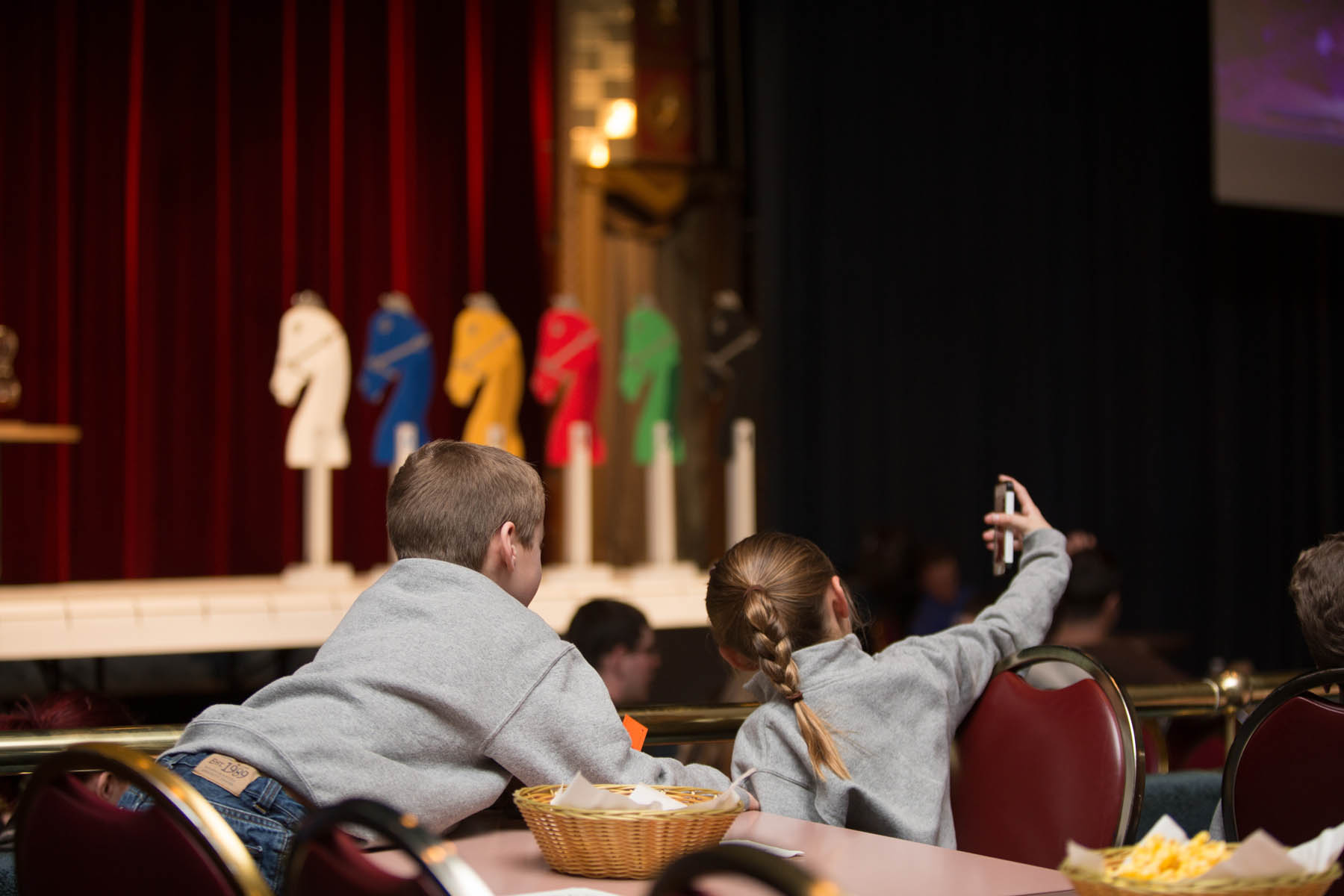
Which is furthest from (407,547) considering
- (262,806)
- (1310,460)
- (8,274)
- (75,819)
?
(1310,460)

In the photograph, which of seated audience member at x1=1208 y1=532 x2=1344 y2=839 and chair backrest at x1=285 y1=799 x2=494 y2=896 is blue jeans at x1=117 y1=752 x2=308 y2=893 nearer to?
chair backrest at x1=285 y1=799 x2=494 y2=896

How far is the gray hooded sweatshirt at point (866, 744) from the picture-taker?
150 cm

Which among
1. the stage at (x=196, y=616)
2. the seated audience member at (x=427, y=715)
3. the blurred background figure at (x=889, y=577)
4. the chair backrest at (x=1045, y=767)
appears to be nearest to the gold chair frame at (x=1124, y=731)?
the chair backrest at (x=1045, y=767)

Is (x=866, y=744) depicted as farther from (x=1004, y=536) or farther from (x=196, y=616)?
(x=196, y=616)

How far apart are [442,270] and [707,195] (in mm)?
1277

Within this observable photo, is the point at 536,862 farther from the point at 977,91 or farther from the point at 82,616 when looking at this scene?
the point at 977,91

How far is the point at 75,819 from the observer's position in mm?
1024

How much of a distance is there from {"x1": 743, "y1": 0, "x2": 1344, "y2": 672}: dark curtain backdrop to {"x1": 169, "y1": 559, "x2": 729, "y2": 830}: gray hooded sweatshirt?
4170 mm

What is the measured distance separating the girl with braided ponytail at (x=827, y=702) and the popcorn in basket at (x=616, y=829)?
0.29 metres

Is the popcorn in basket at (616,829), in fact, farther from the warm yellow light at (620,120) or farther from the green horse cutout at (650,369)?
the warm yellow light at (620,120)

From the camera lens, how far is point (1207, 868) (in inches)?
35.7

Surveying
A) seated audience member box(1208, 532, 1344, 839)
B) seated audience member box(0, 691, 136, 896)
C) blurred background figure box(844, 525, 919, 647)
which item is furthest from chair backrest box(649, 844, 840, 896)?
blurred background figure box(844, 525, 919, 647)

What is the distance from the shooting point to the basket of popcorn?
851 millimetres

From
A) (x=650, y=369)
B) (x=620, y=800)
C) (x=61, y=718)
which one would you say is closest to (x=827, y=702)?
(x=620, y=800)
